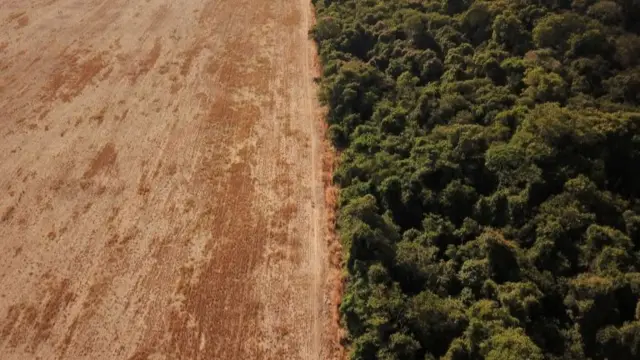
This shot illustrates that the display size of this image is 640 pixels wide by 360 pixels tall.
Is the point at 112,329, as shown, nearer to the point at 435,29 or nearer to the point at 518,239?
the point at 518,239

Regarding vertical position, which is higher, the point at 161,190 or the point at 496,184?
the point at 496,184

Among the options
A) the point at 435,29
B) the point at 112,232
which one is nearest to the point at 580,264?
the point at 435,29

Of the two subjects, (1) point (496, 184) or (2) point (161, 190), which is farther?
(2) point (161, 190)

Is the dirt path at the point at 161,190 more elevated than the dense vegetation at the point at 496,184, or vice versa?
the dense vegetation at the point at 496,184

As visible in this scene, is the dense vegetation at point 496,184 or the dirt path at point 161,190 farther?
the dirt path at point 161,190

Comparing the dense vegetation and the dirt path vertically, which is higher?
the dense vegetation
